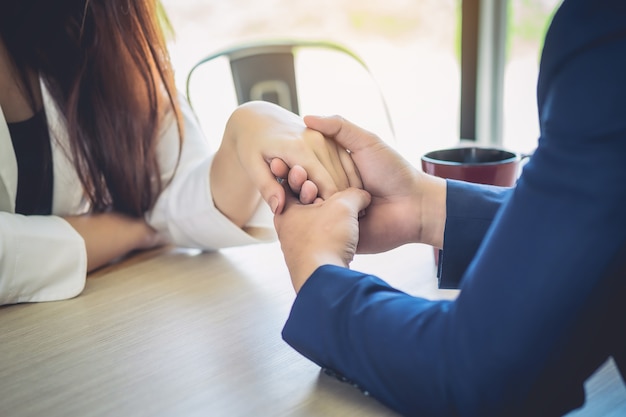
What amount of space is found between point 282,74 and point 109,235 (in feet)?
1.64

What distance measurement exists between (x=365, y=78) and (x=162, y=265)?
65 centimetres

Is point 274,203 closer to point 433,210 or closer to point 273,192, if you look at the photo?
point 273,192

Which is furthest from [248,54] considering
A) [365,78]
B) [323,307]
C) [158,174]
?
[323,307]

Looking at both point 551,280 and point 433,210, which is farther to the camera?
point 433,210

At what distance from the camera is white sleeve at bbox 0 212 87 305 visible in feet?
1.79

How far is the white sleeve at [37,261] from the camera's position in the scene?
54 centimetres

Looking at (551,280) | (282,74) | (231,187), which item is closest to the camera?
(551,280)

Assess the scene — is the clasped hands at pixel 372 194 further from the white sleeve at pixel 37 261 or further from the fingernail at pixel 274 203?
A: the white sleeve at pixel 37 261

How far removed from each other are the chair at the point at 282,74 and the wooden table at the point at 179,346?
18.5 inches

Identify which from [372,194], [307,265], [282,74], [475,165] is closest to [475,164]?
[475,165]

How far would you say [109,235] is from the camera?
0.65m

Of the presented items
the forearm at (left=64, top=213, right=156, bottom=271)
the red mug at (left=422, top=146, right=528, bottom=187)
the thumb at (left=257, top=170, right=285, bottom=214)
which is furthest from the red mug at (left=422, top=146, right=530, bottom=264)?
the forearm at (left=64, top=213, right=156, bottom=271)

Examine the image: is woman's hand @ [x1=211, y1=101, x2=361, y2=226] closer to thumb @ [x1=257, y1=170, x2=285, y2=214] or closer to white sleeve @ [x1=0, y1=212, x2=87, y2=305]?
thumb @ [x1=257, y1=170, x2=285, y2=214]

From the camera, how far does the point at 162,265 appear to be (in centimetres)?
64
